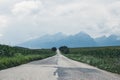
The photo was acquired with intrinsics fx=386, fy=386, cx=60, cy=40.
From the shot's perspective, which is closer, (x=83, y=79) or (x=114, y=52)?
(x=83, y=79)

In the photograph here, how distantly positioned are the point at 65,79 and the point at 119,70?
50.3 feet

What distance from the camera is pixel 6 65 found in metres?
45.2

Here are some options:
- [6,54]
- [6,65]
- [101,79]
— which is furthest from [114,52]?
[101,79]

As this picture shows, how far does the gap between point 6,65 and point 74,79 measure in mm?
22096

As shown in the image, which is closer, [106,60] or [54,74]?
[54,74]

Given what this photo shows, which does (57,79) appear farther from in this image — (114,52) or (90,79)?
(114,52)

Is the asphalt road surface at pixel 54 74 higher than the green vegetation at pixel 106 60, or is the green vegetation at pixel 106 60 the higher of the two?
the green vegetation at pixel 106 60

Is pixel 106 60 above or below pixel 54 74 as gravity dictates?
above

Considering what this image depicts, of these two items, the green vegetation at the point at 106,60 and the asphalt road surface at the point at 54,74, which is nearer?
the asphalt road surface at the point at 54,74

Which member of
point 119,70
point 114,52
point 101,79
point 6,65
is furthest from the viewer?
point 114,52

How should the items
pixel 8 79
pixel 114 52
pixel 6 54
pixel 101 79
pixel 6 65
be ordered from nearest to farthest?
1. pixel 8 79
2. pixel 101 79
3. pixel 6 65
4. pixel 6 54
5. pixel 114 52

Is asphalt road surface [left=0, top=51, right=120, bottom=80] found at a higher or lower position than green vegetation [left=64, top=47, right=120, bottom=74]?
lower

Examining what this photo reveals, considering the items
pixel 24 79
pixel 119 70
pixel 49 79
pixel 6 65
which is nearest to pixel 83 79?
pixel 49 79

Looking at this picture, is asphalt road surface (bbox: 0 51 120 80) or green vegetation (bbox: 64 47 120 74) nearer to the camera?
asphalt road surface (bbox: 0 51 120 80)
